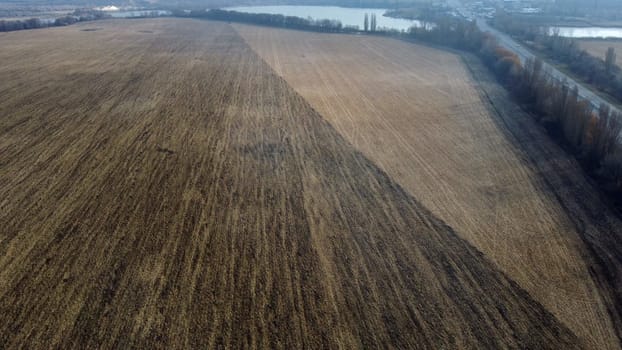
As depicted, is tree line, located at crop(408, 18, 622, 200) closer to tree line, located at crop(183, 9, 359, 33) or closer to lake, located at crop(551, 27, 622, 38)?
tree line, located at crop(183, 9, 359, 33)

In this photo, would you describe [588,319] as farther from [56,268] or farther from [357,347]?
[56,268]

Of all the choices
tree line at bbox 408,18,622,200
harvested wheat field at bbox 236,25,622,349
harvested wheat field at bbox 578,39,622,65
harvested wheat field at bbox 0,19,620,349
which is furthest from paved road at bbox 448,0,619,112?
harvested wheat field at bbox 0,19,620,349

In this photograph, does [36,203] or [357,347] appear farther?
[36,203]

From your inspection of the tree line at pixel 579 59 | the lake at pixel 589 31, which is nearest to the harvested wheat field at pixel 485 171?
the tree line at pixel 579 59

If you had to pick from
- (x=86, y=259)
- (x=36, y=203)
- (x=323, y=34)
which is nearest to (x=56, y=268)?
(x=86, y=259)

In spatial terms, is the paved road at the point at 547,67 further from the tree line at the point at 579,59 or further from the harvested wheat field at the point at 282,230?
the harvested wheat field at the point at 282,230
